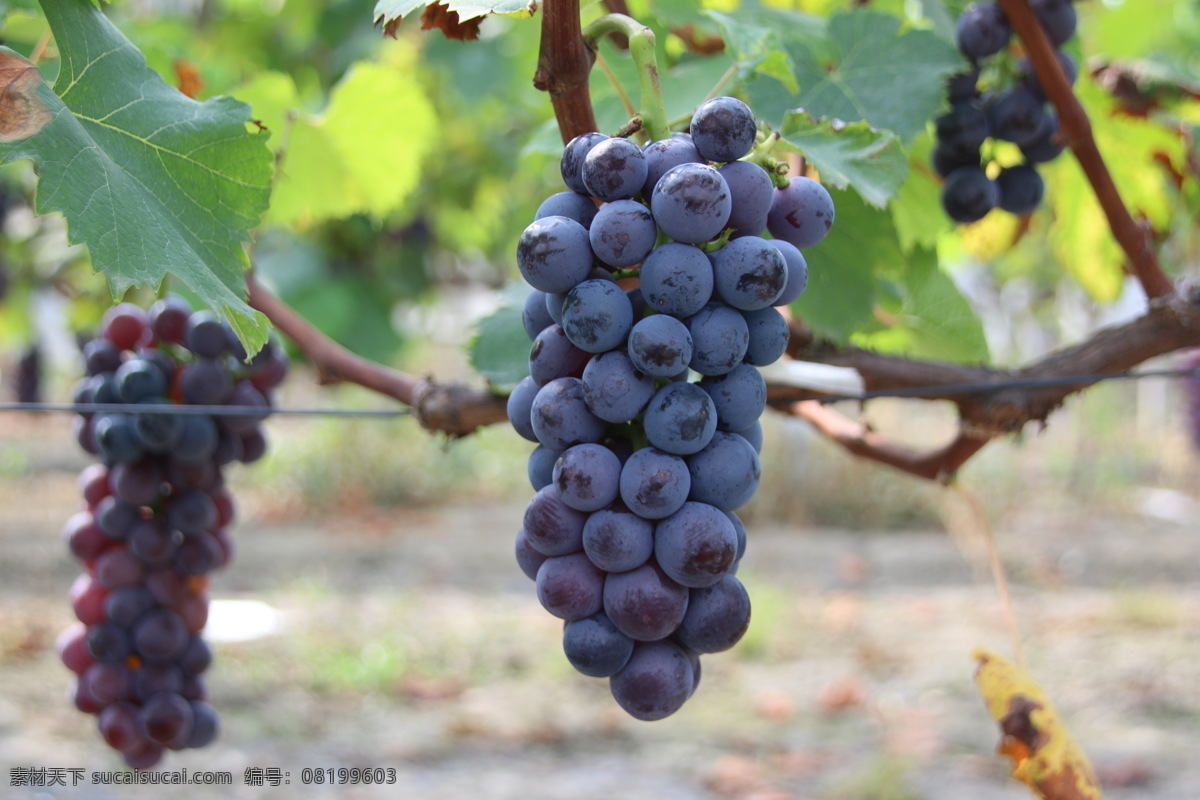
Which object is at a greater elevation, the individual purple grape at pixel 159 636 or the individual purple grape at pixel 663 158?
the individual purple grape at pixel 663 158

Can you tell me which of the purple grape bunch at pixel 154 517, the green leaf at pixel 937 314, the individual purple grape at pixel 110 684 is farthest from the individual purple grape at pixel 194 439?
the green leaf at pixel 937 314

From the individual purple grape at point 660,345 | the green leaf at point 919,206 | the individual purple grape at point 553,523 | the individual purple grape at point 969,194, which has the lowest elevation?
the individual purple grape at point 553,523

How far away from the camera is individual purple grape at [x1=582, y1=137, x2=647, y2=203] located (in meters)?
0.55

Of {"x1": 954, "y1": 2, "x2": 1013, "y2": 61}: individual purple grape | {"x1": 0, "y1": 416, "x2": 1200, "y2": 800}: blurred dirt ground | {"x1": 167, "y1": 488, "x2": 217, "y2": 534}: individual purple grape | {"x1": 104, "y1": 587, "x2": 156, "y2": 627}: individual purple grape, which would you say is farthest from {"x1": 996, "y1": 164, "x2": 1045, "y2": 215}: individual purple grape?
{"x1": 0, "y1": 416, "x2": 1200, "y2": 800}: blurred dirt ground

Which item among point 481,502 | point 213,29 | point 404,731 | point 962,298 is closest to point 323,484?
point 481,502

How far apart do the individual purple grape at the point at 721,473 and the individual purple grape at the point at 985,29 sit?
64 cm

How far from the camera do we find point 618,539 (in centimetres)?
57

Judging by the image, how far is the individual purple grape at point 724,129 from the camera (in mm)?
565

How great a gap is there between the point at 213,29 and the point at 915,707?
3.05m

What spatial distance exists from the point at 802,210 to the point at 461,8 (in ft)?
0.81

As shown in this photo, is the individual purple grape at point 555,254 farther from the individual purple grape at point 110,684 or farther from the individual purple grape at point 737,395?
the individual purple grape at point 110,684

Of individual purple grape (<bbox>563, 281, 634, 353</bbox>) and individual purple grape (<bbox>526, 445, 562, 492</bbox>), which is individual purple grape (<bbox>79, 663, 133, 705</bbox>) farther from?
individual purple grape (<bbox>563, 281, 634, 353</bbox>)

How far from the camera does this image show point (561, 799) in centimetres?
267

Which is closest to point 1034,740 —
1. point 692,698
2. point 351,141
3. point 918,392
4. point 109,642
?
point 918,392
